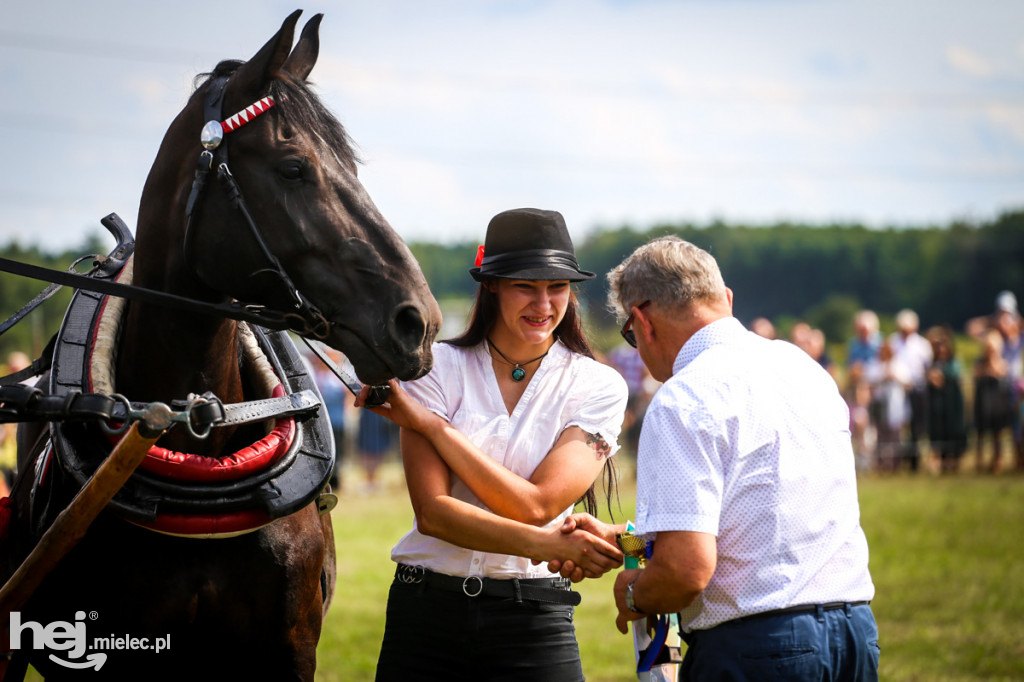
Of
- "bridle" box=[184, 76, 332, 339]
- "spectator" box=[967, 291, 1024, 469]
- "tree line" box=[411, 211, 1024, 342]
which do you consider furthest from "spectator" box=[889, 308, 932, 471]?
"tree line" box=[411, 211, 1024, 342]

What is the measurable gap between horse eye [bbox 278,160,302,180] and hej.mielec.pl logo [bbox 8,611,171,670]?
1.38m

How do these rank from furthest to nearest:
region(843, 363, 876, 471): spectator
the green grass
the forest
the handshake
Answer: the forest < region(843, 363, 876, 471): spectator < the green grass < the handshake

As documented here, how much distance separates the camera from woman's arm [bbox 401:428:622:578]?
2.80 metres

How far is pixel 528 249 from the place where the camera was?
309cm

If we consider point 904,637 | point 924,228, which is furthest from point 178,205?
point 924,228

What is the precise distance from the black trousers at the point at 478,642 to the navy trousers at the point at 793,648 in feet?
1.85

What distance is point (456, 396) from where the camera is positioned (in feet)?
10.3

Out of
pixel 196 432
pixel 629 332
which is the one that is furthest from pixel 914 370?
pixel 196 432

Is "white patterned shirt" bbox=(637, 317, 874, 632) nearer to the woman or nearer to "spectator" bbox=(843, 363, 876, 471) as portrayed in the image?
the woman

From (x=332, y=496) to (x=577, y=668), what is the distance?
100 cm

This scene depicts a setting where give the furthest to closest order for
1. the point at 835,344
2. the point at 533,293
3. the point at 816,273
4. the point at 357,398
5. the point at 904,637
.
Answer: the point at 816,273 < the point at 835,344 < the point at 904,637 < the point at 533,293 < the point at 357,398

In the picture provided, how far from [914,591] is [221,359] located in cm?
635

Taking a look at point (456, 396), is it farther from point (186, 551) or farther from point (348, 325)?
point (186, 551)

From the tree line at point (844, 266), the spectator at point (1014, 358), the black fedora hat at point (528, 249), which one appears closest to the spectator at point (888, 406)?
the spectator at point (1014, 358)
